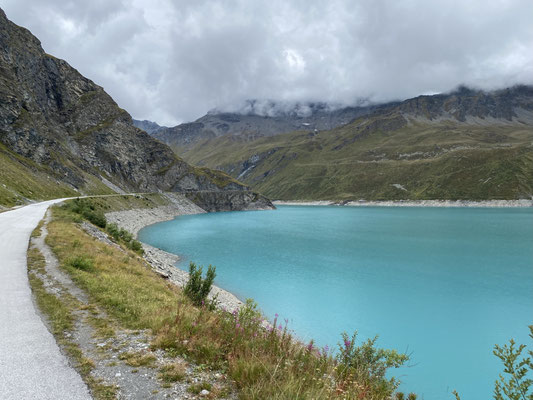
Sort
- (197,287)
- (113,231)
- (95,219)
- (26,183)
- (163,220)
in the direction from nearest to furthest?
(197,287), (113,231), (95,219), (26,183), (163,220)

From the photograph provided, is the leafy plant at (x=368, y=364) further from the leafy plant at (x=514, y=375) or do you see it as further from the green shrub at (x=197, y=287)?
the green shrub at (x=197, y=287)

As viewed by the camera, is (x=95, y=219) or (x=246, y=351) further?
(x=95, y=219)

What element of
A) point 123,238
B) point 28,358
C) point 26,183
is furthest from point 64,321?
point 26,183

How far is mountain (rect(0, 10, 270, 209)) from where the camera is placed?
83438mm

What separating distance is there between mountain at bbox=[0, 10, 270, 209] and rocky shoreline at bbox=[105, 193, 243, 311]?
49.7ft

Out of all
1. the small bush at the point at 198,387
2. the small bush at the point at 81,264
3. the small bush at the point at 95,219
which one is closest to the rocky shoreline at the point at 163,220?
the small bush at the point at 95,219

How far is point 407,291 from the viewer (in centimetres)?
3381

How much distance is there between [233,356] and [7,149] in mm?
104104

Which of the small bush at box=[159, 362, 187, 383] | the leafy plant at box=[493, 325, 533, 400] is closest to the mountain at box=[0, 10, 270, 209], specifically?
the small bush at box=[159, 362, 187, 383]

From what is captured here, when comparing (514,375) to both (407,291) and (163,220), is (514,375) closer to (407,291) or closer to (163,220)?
(407,291)

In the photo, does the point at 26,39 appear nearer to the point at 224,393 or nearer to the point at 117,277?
the point at 117,277

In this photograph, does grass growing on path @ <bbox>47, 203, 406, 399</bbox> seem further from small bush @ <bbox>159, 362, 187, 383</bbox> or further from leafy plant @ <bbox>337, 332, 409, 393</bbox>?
small bush @ <bbox>159, 362, 187, 383</bbox>

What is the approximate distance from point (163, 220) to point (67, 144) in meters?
51.6

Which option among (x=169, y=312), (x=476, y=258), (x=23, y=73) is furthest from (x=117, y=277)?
(x=23, y=73)
